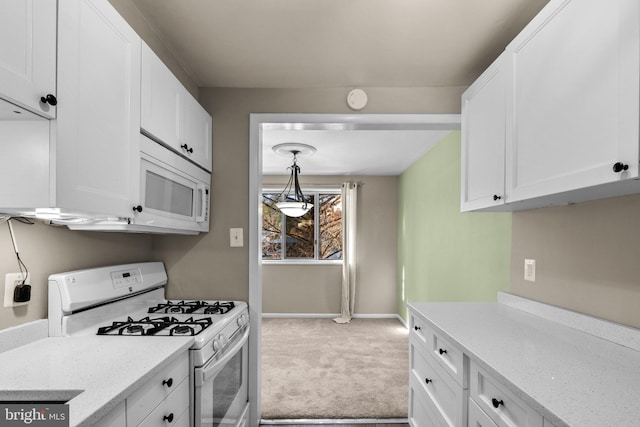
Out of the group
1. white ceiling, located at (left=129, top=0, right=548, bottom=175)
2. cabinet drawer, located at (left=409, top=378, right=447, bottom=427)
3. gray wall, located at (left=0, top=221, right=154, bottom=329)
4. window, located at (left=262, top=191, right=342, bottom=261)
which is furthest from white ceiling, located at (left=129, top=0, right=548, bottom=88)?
window, located at (left=262, top=191, right=342, bottom=261)

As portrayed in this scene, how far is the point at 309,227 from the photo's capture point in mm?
5828

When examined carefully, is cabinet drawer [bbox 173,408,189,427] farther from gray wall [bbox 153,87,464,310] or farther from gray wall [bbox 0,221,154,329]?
gray wall [bbox 153,87,464,310]

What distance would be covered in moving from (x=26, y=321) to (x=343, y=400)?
220 cm

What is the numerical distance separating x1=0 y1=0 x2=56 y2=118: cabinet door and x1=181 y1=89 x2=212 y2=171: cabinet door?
0.90 metres

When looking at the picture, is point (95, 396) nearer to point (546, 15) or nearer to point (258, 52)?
point (258, 52)

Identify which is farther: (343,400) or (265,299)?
(265,299)

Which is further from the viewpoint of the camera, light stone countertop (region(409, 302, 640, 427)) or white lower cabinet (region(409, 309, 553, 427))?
white lower cabinet (region(409, 309, 553, 427))

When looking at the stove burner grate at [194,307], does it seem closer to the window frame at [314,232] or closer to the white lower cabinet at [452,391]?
the white lower cabinet at [452,391]

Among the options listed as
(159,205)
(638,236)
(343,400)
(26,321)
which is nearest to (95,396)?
(26,321)

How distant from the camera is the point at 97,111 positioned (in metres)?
1.15

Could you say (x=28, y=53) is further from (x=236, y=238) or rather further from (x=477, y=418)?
(x=477, y=418)

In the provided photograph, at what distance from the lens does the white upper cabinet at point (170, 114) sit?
58.4 inches

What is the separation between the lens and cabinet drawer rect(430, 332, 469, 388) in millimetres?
1337

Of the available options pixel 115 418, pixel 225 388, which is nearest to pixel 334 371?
pixel 225 388
